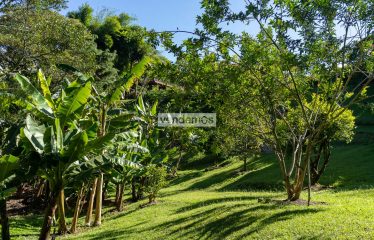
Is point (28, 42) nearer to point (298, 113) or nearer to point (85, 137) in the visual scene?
point (85, 137)

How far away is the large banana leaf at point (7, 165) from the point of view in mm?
8727

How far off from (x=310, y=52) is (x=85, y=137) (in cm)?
558

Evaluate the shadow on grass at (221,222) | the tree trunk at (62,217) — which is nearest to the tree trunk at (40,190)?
the tree trunk at (62,217)

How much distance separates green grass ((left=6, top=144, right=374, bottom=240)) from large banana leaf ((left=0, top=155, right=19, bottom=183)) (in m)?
4.07

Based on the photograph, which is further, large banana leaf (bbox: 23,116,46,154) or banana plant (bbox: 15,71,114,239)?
banana plant (bbox: 15,71,114,239)

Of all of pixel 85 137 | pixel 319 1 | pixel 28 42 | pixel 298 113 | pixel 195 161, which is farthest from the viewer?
pixel 195 161

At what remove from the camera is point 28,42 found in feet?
58.2

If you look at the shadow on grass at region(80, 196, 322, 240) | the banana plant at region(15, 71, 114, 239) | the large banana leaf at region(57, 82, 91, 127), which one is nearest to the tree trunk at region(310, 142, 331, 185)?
the shadow on grass at region(80, 196, 322, 240)

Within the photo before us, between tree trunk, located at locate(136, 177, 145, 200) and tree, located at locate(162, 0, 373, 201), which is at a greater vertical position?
tree, located at locate(162, 0, 373, 201)

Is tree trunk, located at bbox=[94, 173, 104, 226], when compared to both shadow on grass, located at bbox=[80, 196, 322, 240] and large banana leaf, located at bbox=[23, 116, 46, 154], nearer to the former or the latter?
shadow on grass, located at bbox=[80, 196, 322, 240]

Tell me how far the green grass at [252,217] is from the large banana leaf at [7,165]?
160 inches

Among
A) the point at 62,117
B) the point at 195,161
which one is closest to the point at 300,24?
the point at 62,117

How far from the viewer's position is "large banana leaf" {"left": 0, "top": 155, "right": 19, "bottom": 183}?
8727mm

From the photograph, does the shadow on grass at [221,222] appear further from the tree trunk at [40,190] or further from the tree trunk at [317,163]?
the tree trunk at [40,190]
